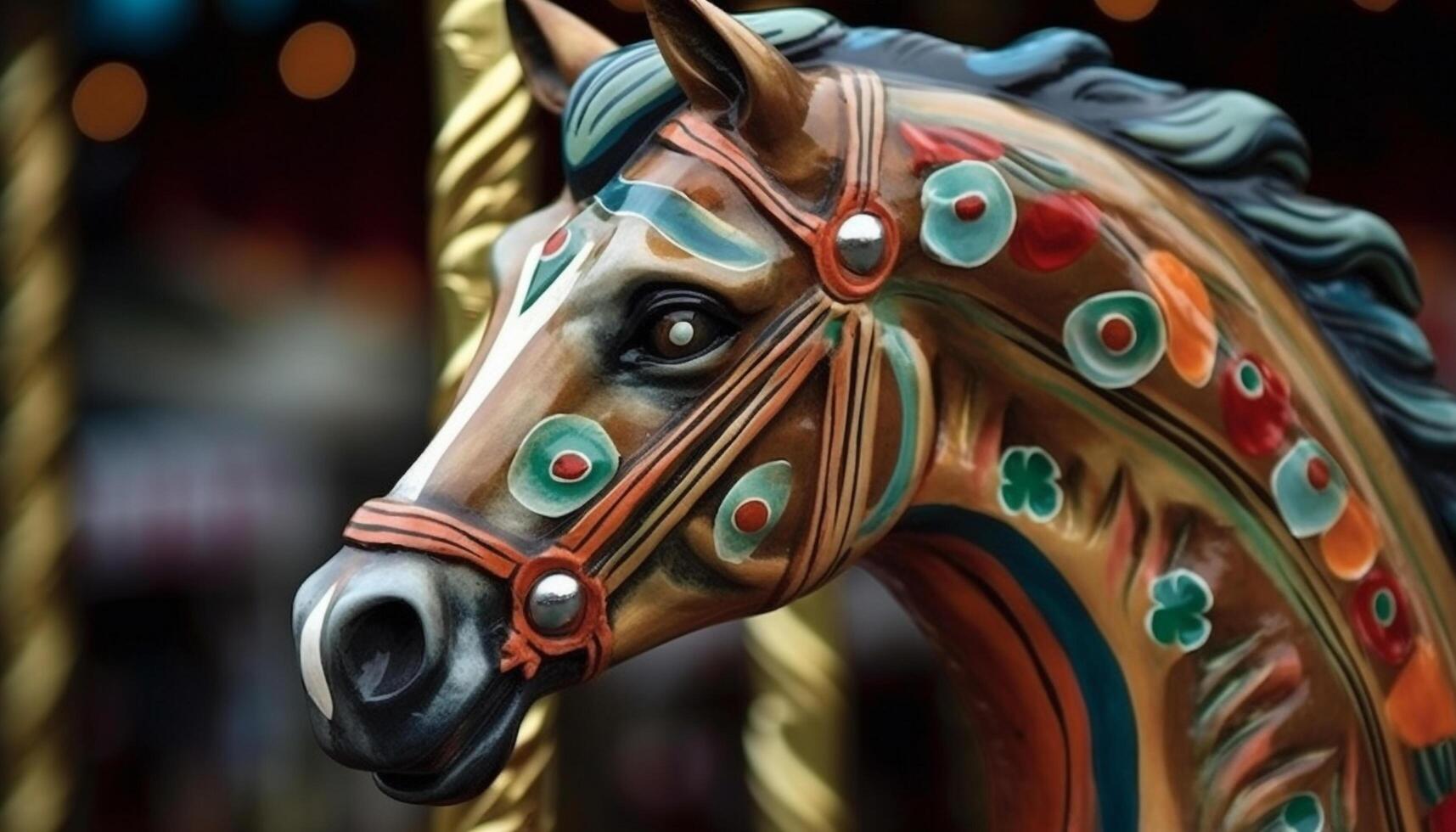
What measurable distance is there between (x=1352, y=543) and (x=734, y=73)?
0.32 m

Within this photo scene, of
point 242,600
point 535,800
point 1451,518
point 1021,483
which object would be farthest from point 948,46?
point 242,600

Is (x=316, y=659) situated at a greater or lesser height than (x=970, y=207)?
lesser

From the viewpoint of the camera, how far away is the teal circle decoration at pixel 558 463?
0.70 m

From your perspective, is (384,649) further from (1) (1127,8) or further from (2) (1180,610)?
(1) (1127,8)

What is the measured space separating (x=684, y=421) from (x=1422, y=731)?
349mm

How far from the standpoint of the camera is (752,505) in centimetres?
72

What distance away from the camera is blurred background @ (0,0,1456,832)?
246 centimetres

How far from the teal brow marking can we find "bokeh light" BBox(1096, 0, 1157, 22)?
1819 millimetres

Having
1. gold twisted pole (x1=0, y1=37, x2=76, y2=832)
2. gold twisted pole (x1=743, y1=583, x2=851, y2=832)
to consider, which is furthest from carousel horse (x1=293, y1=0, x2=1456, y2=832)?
gold twisted pole (x1=0, y1=37, x2=76, y2=832)

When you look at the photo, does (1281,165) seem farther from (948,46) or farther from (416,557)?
(416,557)

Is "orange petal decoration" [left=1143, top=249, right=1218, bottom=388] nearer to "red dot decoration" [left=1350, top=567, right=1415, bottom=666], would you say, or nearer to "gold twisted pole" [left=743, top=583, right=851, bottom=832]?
"red dot decoration" [left=1350, top=567, right=1415, bottom=666]

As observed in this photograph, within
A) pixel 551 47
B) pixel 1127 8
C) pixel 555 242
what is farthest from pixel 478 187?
pixel 1127 8

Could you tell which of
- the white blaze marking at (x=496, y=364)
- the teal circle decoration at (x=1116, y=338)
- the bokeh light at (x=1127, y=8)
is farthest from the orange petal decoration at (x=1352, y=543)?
the bokeh light at (x=1127, y=8)

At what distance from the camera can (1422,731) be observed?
2.60 ft
